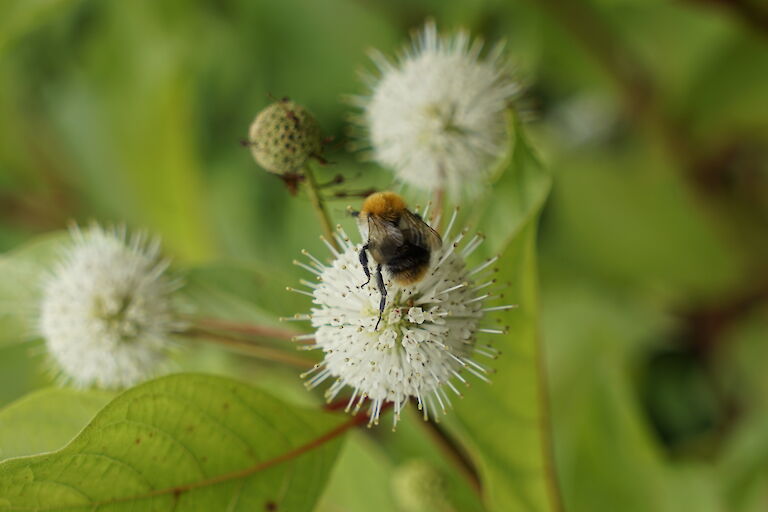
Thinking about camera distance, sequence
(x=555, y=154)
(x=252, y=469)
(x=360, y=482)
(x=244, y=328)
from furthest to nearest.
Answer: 1. (x=555, y=154)
2. (x=360, y=482)
3. (x=244, y=328)
4. (x=252, y=469)

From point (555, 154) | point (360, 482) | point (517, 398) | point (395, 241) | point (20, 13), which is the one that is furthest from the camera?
point (555, 154)

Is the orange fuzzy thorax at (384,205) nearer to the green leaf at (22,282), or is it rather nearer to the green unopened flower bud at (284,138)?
the green unopened flower bud at (284,138)

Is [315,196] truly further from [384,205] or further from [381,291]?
[381,291]

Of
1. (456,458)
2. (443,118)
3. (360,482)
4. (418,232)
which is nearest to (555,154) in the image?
(443,118)

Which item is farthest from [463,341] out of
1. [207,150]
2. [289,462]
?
[207,150]

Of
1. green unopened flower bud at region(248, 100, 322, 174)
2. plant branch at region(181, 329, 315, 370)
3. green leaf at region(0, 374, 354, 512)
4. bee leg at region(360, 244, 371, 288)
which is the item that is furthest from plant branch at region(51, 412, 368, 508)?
green unopened flower bud at region(248, 100, 322, 174)

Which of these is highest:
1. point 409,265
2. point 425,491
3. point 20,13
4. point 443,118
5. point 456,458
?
point 443,118

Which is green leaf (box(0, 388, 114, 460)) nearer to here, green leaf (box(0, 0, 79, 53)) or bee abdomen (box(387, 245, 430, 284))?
bee abdomen (box(387, 245, 430, 284))

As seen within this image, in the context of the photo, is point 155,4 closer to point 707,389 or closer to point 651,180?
point 651,180
